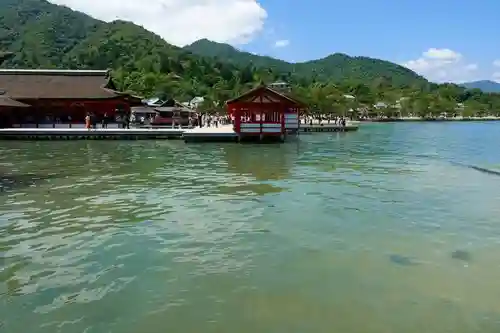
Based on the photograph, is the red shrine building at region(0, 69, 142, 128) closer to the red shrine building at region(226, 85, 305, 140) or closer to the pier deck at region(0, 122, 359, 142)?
the pier deck at region(0, 122, 359, 142)

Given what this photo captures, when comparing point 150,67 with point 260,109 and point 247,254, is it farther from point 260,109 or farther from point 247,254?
point 247,254

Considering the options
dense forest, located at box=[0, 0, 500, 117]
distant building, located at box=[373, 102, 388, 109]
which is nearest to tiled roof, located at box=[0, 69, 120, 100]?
dense forest, located at box=[0, 0, 500, 117]

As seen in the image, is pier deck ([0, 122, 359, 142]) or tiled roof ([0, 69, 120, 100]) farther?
tiled roof ([0, 69, 120, 100])

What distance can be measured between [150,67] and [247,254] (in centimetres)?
12115

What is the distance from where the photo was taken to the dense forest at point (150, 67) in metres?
96.7

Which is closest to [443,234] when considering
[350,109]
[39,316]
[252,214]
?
[252,214]

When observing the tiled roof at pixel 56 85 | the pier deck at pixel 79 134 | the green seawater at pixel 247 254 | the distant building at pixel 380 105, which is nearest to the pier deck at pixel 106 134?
the pier deck at pixel 79 134

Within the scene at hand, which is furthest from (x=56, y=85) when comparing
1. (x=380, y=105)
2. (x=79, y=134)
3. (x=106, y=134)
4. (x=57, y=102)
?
(x=380, y=105)

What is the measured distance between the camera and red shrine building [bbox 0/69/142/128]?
4531 centimetres

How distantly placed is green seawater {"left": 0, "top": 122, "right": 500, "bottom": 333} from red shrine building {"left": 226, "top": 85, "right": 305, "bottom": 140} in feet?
63.5

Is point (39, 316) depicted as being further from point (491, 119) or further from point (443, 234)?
point (491, 119)

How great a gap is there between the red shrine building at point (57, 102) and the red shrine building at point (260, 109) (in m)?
12.6

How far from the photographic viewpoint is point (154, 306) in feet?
24.2

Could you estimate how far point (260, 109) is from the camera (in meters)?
39.9
